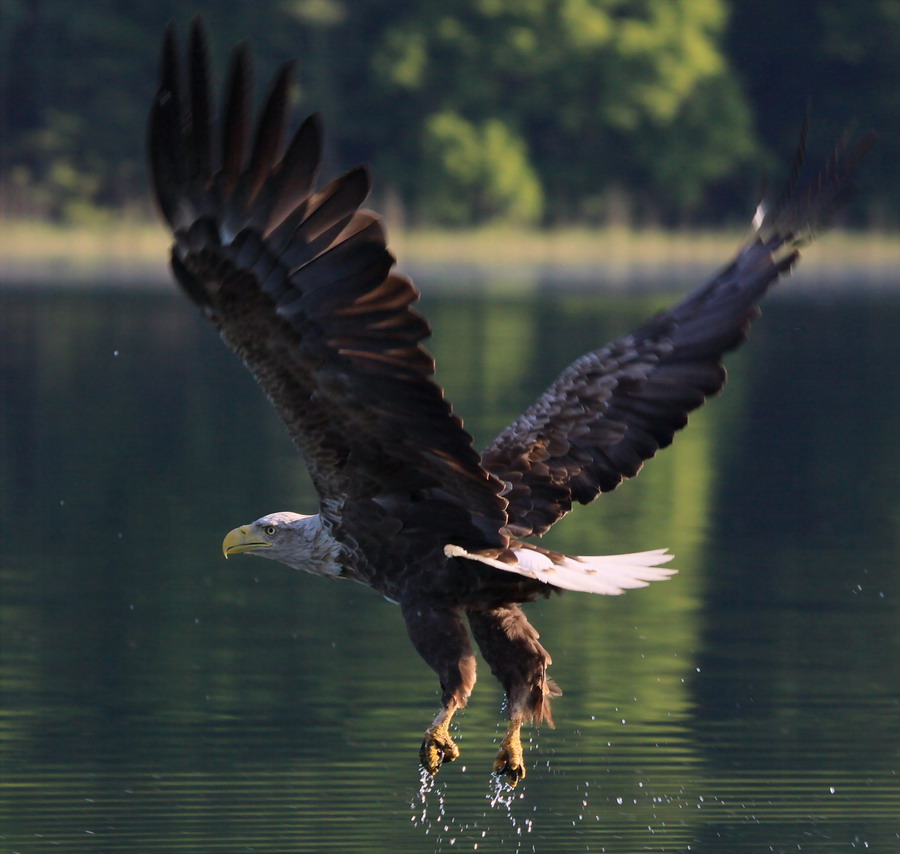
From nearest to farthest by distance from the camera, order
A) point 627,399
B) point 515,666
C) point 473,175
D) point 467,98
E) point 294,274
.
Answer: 1. point 294,274
2. point 515,666
3. point 627,399
4. point 473,175
5. point 467,98

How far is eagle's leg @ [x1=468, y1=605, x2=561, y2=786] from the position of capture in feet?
20.9

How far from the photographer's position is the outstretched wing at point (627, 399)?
685cm

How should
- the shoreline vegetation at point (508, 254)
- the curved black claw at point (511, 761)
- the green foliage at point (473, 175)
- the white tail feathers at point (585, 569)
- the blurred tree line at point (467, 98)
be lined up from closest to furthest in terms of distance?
the white tail feathers at point (585, 569) < the curved black claw at point (511, 761) < the shoreline vegetation at point (508, 254) < the green foliage at point (473, 175) < the blurred tree line at point (467, 98)

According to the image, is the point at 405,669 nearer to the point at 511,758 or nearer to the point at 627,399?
the point at 627,399

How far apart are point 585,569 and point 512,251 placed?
34761 mm

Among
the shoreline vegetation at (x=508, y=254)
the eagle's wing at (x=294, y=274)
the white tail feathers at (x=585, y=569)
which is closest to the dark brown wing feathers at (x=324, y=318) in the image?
the eagle's wing at (x=294, y=274)

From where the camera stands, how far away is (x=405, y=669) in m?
8.21

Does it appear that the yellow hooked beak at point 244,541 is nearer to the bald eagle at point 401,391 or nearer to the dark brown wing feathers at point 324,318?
the bald eagle at point 401,391

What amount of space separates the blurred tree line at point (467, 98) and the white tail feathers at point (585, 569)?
3376 centimetres

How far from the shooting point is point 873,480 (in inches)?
512

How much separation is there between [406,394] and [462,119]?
36746 mm

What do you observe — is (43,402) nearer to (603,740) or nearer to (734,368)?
(734,368)

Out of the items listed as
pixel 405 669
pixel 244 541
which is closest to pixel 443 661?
pixel 244 541

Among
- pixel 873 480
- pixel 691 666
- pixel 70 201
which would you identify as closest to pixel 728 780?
pixel 691 666
